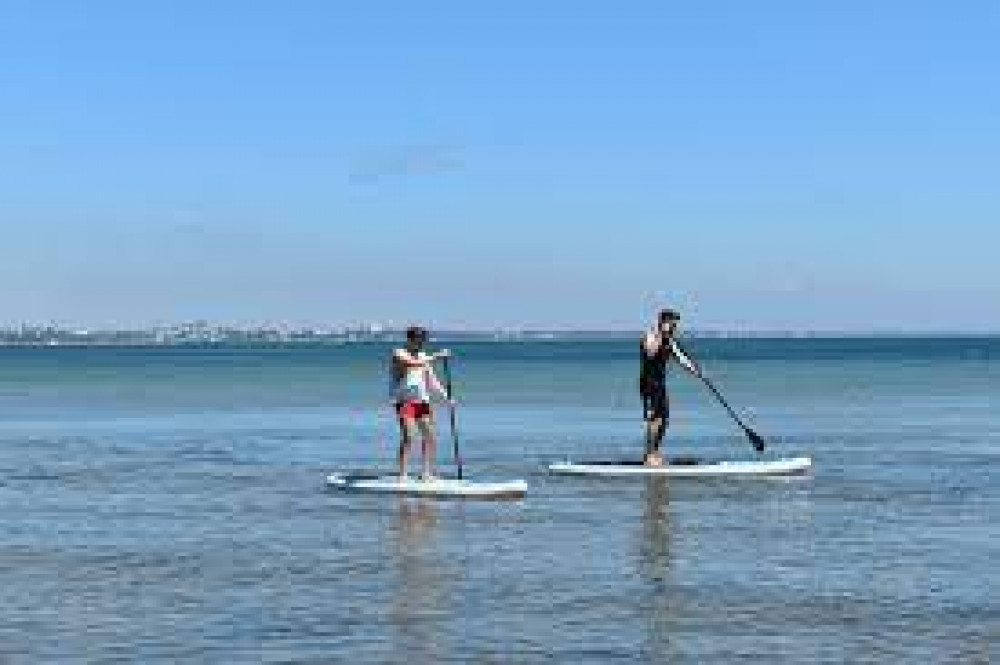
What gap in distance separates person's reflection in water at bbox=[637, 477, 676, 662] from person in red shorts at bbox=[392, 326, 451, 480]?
116 inches

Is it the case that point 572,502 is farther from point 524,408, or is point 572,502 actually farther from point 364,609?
point 524,408

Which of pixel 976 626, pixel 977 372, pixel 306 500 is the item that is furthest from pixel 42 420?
pixel 977 372

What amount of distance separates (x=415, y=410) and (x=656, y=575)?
9.03m

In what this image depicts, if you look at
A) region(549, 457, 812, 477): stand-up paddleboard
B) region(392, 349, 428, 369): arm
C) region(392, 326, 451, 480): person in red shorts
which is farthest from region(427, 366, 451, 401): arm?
region(549, 457, 812, 477): stand-up paddleboard

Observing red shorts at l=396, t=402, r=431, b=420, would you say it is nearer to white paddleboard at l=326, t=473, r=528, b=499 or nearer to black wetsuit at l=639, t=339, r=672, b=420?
white paddleboard at l=326, t=473, r=528, b=499

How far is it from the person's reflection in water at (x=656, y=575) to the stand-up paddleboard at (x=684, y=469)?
8.30 ft

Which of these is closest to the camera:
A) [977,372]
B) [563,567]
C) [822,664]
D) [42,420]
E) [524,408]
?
[822,664]

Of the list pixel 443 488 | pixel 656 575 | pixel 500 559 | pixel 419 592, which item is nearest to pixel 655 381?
pixel 443 488

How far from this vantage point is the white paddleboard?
85.9 feet

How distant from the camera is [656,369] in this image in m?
30.3

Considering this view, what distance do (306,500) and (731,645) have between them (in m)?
12.3

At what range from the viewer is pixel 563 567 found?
19109 millimetres

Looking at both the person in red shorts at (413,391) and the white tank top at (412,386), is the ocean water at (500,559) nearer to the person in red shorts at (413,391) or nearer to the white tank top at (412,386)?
the person in red shorts at (413,391)

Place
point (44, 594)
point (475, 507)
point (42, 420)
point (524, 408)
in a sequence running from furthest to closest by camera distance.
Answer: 1. point (524, 408)
2. point (42, 420)
3. point (475, 507)
4. point (44, 594)
